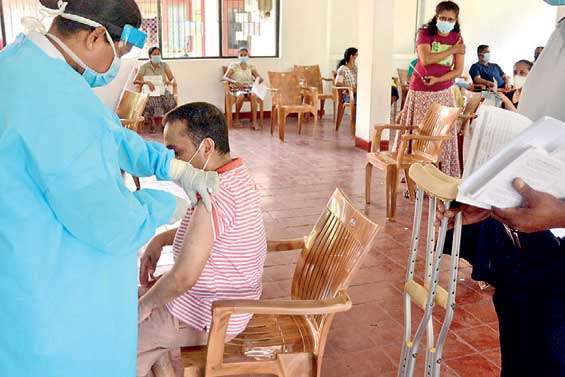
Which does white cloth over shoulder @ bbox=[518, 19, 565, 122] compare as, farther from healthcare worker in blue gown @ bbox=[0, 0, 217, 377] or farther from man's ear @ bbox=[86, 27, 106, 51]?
man's ear @ bbox=[86, 27, 106, 51]

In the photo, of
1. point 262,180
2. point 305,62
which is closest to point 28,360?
point 262,180

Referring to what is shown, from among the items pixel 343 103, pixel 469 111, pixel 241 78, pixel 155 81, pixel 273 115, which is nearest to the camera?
pixel 469 111

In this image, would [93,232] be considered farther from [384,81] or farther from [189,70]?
[189,70]

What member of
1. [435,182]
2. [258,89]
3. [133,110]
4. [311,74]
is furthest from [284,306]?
[311,74]

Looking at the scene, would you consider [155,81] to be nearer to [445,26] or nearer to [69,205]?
[445,26]

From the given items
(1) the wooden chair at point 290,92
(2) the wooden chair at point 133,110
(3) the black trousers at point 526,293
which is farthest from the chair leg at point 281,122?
(3) the black trousers at point 526,293

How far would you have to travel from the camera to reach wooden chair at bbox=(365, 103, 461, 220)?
13.4 feet

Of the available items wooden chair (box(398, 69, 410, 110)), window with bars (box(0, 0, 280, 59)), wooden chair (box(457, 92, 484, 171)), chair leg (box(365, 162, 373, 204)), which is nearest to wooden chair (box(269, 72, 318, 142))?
window with bars (box(0, 0, 280, 59))

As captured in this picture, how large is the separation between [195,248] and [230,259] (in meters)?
0.16

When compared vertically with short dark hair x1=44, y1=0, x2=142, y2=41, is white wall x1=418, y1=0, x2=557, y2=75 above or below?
above

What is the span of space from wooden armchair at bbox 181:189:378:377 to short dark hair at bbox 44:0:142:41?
2.41 ft

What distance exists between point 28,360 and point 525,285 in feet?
3.62

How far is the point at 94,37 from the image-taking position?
1.38 metres

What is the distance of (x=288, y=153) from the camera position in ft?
21.5
